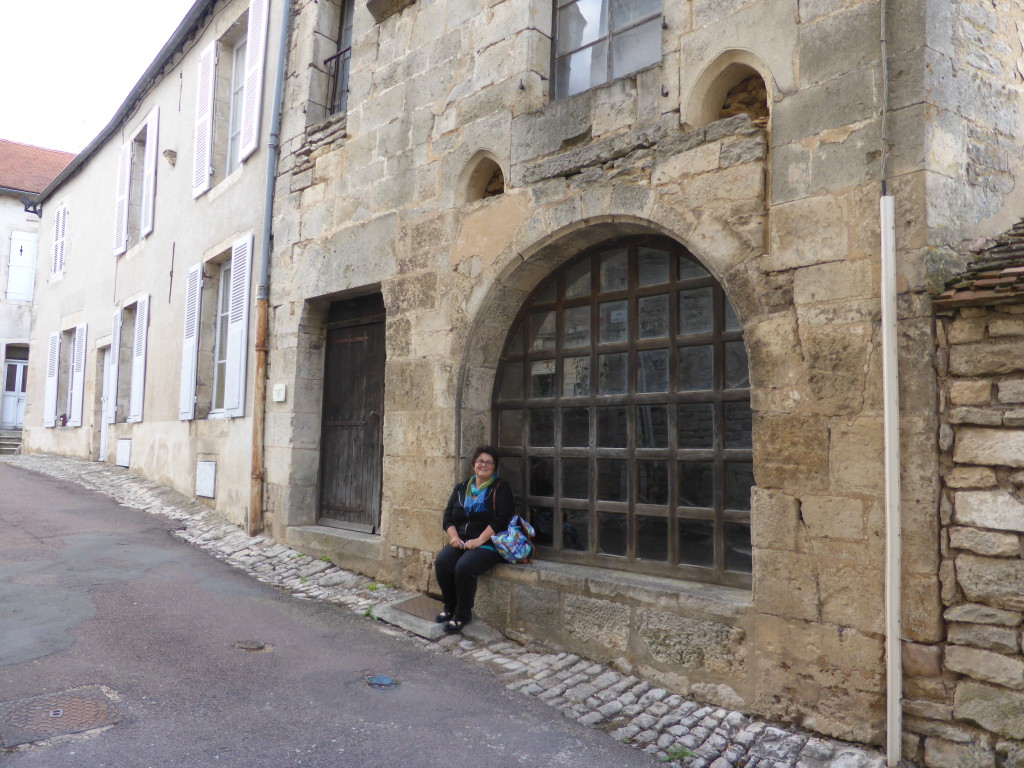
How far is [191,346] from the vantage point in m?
8.51

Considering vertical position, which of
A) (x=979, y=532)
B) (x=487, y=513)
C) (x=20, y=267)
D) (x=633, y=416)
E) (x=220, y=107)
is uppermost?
(x=20, y=267)

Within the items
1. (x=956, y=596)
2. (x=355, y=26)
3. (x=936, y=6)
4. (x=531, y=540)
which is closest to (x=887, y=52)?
(x=936, y=6)

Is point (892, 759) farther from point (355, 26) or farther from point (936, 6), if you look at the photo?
point (355, 26)

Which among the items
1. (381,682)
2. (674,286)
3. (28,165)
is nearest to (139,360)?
(381,682)

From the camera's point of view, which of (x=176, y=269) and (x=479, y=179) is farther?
(x=176, y=269)

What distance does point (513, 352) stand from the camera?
527 centimetres

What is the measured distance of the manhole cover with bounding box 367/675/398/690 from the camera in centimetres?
392

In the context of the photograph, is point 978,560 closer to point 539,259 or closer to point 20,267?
point 539,259

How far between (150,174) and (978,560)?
10.4 metres

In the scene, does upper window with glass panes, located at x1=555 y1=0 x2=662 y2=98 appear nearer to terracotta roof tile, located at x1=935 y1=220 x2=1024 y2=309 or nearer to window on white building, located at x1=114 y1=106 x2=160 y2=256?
terracotta roof tile, located at x1=935 y1=220 x2=1024 y2=309

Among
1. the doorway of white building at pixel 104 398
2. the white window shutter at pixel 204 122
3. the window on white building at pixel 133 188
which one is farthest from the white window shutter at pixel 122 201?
the white window shutter at pixel 204 122

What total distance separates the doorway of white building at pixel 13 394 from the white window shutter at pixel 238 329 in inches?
534

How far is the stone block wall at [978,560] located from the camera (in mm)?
2936

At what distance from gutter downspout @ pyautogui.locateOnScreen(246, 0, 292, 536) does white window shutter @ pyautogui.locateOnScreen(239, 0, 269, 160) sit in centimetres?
31
